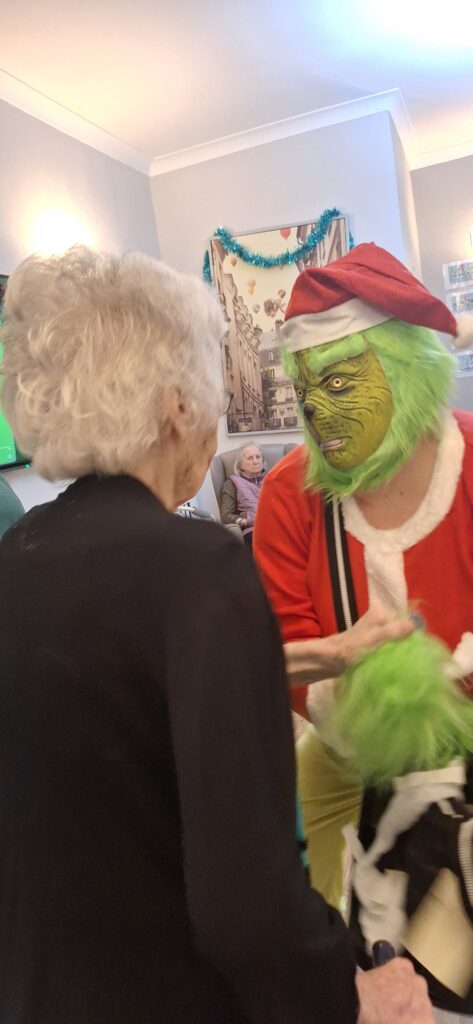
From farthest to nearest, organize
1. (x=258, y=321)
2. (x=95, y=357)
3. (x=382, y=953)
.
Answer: (x=258, y=321) → (x=382, y=953) → (x=95, y=357)

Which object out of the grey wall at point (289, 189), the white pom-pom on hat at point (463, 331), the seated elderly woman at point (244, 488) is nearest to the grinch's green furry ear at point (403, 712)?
the white pom-pom on hat at point (463, 331)

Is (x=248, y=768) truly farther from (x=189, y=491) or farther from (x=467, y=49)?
(x=467, y=49)

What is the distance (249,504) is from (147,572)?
13.3 ft

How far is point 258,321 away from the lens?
16.1 ft

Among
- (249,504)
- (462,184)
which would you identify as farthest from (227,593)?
(462,184)

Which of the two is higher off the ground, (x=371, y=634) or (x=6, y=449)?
(x=6, y=449)

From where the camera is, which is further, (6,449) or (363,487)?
(6,449)

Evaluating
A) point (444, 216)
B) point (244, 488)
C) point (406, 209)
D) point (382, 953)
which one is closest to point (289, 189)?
point (406, 209)

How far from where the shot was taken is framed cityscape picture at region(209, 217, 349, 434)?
15.8ft

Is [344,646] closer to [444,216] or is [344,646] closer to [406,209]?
[406,209]

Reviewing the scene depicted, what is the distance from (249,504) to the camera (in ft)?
15.3

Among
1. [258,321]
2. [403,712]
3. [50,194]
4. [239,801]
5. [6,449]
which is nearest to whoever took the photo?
[239,801]

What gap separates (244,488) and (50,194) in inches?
79.1

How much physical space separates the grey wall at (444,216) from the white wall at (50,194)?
7.23ft
